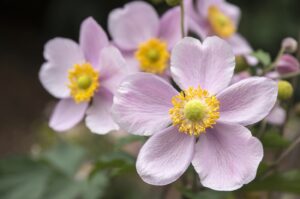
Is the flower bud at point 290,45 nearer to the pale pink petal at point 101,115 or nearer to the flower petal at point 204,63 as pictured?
the flower petal at point 204,63

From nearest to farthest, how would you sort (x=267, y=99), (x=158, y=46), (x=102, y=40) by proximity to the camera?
(x=267, y=99) → (x=102, y=40) → (x=158, y=46)

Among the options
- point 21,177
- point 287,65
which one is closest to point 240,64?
point 287,65

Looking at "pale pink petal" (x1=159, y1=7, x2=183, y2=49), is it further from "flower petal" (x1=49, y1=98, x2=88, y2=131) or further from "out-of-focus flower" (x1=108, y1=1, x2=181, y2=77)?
"flower petal" (x1=49, y1=98, x2=88, y2=131)

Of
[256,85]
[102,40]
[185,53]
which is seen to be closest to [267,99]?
[256,85]

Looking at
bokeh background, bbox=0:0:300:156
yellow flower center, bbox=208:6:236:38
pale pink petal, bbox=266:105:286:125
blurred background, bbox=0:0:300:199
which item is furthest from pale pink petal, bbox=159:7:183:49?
bokeh background, bbox=0:0:300:156

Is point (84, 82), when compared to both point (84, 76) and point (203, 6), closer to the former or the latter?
point (84, 76)

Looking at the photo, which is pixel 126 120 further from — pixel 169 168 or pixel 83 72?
pixel 83 72
